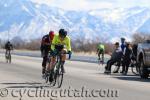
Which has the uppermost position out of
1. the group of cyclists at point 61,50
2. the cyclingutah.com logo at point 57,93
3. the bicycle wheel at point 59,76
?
the group of cyclists at point 61,50

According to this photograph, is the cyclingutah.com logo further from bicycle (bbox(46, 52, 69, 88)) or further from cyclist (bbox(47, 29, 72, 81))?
cyclist (bbox(47, 29, 72, 81))

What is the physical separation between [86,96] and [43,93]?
133cm

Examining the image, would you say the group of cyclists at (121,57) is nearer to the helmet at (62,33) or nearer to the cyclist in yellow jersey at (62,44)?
the cyclist in yellow jersey at (62,44)

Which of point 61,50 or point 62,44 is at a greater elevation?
point 62,44

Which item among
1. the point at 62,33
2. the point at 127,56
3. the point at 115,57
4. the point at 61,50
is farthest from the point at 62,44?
the point at 127,56

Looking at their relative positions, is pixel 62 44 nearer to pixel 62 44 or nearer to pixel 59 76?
pixel 62 44

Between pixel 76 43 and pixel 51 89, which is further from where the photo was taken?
pixel 76 43

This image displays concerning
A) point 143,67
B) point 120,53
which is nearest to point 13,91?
point 143,67

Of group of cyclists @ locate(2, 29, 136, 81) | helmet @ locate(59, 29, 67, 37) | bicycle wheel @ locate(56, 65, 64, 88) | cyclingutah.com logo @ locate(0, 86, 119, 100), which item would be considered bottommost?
cyclingutah.com logo @ locate(0, 86, 119, 100)

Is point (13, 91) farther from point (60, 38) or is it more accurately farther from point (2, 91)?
point (60, 38)

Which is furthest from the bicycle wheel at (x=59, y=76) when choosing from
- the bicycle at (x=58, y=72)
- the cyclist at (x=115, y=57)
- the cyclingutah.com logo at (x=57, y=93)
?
the cyclist at (x=115, y=57)

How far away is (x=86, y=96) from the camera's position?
16.2 meters

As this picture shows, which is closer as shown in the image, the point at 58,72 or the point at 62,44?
the point at 62,44

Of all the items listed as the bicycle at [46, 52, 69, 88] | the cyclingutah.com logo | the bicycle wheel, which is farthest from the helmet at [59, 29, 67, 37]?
the cyclingutah.com logo
